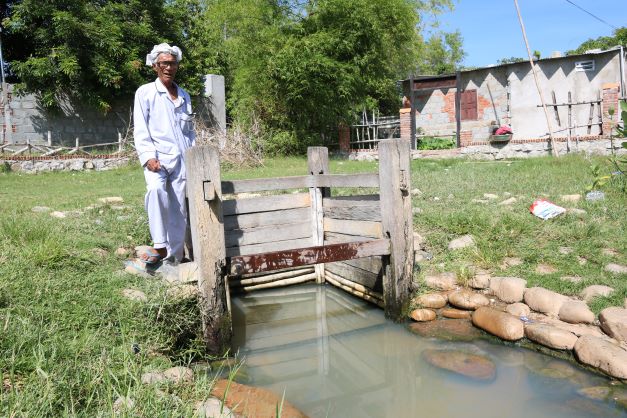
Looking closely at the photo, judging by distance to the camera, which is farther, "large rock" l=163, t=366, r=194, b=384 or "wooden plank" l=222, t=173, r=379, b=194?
"wooden plank" l=222, t=173, r=379, b=194

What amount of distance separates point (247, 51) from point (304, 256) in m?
17.1

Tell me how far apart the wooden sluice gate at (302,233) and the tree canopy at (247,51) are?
12156 millimetres

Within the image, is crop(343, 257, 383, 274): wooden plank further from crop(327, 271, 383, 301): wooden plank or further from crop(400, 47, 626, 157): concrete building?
crop(400, 47, 626, 157): concrete building

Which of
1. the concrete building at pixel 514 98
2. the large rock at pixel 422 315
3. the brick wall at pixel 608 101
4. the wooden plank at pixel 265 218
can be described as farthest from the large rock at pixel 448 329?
the brick wall at pixel 608 101

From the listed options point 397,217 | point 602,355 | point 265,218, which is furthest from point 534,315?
point 265,218

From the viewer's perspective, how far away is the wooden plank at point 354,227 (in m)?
5.00

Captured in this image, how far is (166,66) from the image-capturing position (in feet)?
13.9

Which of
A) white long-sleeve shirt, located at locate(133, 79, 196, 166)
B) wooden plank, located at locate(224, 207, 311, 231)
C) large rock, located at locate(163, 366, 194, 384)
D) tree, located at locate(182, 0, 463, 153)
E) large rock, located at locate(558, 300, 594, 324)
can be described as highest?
tree, located at locate(182, 0, 463, 153)

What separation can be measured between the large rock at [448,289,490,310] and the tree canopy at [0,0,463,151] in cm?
1334

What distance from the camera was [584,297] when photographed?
171 inches

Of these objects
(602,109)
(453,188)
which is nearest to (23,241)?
(453,188)

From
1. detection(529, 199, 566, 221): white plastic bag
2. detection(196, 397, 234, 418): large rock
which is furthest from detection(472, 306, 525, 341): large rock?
detection(196, 397, 234, 418): large rock

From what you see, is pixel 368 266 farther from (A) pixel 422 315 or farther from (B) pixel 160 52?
(B) pixel 160 52

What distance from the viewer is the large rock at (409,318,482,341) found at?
4.43 metres
